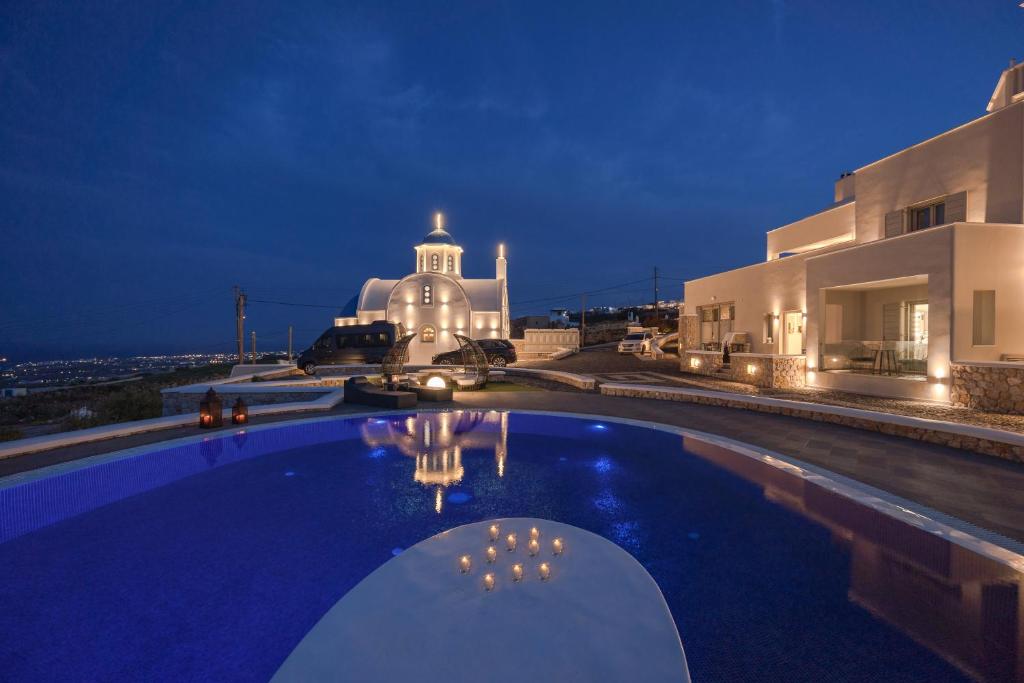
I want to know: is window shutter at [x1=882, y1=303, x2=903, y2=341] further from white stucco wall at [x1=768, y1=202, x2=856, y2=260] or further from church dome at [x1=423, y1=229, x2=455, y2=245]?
church dome at [x1=423, y1=229, x2=455, y2=245]

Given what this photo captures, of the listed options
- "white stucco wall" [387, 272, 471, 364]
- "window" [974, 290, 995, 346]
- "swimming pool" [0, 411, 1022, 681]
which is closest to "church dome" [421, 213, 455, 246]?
"white stucco wall" [387, 272, 471, 364]

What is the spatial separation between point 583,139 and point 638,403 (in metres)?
73.1

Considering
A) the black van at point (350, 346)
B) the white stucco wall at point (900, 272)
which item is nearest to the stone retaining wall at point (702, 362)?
the white stucco wall at point (900, 272)

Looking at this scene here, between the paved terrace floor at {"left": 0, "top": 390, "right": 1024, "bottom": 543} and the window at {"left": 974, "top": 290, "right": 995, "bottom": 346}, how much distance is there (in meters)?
5.26

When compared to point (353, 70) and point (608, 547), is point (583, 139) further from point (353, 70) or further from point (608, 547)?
point (608, 547)

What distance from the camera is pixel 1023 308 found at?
9.80m

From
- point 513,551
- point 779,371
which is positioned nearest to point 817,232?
point 779,371

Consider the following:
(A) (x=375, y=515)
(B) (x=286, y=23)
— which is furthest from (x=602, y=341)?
(A) (x=375, y=515)

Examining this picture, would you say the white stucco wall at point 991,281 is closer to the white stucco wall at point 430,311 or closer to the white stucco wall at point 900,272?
the white stucco wall at point 900,272

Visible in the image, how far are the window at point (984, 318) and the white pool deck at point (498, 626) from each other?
1164 centimetres

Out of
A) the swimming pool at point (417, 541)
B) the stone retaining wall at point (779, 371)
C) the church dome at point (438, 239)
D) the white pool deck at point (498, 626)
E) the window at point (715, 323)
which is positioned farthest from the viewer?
the church dome at point (438, 239)

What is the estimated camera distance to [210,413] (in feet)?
26.0

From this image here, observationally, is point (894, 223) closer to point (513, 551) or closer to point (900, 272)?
point (900, 272)

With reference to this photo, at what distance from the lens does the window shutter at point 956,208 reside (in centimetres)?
1116
